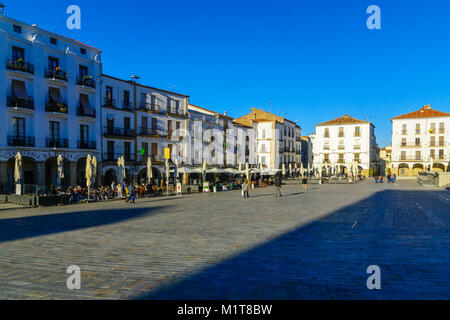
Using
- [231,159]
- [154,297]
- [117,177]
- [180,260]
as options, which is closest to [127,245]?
[180,260]

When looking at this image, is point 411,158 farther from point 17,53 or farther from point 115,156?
point 17,53

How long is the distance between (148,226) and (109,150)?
23.9 meters

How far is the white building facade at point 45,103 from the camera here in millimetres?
25859

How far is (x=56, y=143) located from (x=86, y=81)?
21.2 feet

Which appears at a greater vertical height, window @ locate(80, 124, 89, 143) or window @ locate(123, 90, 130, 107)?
window @ locate(123, 90, 130, 107)

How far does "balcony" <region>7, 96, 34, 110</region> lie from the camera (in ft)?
84.9

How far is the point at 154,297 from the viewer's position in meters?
5.36

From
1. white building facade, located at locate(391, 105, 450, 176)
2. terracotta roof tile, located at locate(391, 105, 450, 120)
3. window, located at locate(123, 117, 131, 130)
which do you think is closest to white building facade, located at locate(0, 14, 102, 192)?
window, located at locate(123, 117, 131, 130)

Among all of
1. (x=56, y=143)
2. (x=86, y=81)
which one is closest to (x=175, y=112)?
(x=86, y=81)

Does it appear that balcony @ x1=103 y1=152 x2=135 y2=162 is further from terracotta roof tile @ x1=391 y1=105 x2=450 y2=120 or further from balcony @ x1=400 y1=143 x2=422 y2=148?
balcony @ x1=400 y1=143 x2=422 y2=148

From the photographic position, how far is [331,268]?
675cm

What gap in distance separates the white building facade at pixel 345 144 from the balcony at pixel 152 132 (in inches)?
1745

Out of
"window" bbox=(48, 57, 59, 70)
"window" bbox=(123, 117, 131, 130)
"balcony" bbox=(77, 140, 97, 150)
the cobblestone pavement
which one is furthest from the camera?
"window" bbox=(123, 117, 131, 130)

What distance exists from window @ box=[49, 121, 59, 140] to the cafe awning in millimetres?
3029
